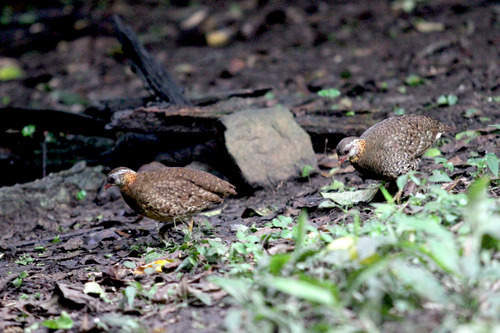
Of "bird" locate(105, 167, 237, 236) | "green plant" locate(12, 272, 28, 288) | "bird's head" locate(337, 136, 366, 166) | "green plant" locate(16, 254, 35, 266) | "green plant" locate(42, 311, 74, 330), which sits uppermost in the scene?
"bird's head" locate(337, 136, 366, 166)

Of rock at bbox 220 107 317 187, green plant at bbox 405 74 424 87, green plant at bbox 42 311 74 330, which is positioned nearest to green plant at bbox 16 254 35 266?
green plant at bbox 42 311 74 330

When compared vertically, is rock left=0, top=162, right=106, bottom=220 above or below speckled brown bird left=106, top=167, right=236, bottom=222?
below

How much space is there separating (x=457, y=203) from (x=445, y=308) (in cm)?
122

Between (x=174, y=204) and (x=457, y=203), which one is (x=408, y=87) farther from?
(x=457, y=203)

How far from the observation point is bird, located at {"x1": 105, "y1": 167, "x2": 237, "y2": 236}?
6203mm

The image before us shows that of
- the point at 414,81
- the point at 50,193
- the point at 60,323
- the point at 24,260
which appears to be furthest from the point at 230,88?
the point at 60,323

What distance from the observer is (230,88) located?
38.4 ft

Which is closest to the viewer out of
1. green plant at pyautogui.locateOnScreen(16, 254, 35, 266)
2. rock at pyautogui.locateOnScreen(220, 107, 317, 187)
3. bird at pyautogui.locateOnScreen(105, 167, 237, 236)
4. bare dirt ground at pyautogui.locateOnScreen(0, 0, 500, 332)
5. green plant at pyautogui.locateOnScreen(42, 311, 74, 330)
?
green plant at pyautogui.locateOnScreen(42, 311, 74, 330)

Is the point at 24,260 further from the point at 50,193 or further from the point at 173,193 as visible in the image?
the point at 50,193

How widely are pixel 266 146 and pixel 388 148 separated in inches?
72.4

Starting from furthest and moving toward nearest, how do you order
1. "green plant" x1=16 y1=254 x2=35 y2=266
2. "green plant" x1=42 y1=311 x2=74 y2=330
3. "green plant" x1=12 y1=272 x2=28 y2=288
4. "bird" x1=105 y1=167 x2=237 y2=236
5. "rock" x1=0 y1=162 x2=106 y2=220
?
"rock" x1=0 y1=162 x2=106 y2=220 → "bird" x1=105 y1=167 x2=237 y2=236 → "green plant" x1=16 y1=254 x2=35 y2=266 → "green plant" x1=12 y1=272 x2=28 y2=288 → "green plant" x1=42 y1=311 x2=74 y2=330

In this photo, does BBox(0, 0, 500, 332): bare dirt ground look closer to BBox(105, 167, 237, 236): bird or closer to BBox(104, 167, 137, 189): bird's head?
BBox(105, 167, 237, 236): bird

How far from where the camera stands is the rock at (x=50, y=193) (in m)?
7.59

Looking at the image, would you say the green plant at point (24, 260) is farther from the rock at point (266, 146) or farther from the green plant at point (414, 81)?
the green plant at point (414, 81)
